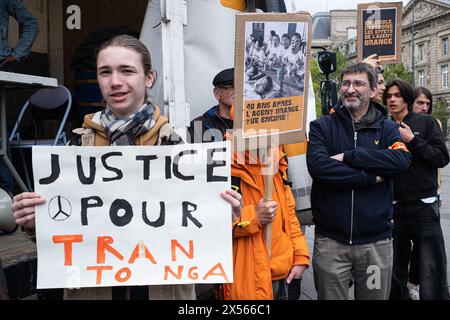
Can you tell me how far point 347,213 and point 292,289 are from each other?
0.56 m

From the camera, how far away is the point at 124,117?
80.4 inches

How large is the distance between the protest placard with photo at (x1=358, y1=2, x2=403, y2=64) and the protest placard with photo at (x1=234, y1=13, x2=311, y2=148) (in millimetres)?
2273

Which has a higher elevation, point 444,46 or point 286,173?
point 444,46

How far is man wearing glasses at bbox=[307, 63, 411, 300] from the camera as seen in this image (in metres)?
3.00

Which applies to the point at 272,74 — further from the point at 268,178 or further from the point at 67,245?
the point at 67,245

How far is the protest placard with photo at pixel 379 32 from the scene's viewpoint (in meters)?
4.76

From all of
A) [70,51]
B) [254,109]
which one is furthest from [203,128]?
[70,51]

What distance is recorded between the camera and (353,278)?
320 cm

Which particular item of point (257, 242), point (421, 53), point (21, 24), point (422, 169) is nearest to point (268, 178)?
point (257, 242)

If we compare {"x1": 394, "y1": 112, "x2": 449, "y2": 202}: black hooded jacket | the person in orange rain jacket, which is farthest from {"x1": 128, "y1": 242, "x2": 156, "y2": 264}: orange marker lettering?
{"x1": 394, "y1": 112, "x2": 449, "y2": 202}: black hooded jacket

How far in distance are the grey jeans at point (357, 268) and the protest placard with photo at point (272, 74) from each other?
0.82 meters

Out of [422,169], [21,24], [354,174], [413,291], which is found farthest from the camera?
[21,24]

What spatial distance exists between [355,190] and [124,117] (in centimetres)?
159
